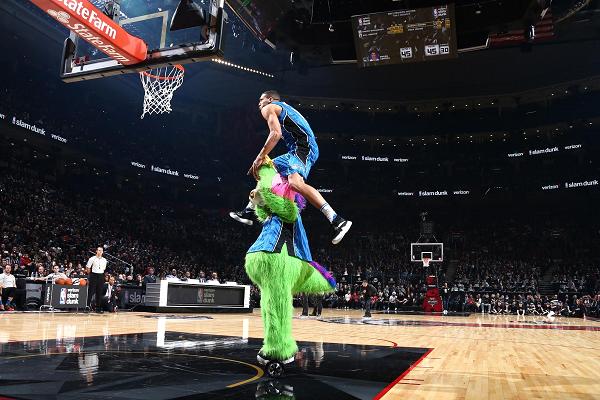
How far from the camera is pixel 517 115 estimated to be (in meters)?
35.8

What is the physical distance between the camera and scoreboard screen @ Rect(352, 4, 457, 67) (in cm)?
1289

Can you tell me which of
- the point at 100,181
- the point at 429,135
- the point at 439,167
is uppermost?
the point at 429,135

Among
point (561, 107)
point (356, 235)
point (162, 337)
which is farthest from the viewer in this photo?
point (356, 235)

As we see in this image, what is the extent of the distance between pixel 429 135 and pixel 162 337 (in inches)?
1369

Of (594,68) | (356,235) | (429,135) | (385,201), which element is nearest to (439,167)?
(429,135)

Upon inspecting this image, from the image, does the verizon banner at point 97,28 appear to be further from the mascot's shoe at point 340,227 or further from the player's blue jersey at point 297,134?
the mascot's shoe at point 340,227

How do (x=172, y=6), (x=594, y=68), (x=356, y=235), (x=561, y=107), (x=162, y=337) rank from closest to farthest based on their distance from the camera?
(x=162, y=337), (x=172, y=6), (x=594, y=68), (x=561, y=107), (x=356, y=235)

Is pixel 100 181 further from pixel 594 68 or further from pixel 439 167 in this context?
pixel 594 68

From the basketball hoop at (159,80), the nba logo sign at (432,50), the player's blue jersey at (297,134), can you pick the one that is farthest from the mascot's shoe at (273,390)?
the nba logo sign at (432,50)

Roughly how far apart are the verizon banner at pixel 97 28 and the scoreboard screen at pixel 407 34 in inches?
275

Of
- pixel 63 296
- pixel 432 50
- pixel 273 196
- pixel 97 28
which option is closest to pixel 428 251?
pixel 432 50

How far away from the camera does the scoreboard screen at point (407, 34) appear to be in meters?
12.9

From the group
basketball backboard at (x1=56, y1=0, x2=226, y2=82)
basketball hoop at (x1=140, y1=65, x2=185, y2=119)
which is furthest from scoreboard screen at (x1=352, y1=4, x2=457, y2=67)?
basketball backboard at (x1=56, y1=0, x2=226, y2=82)

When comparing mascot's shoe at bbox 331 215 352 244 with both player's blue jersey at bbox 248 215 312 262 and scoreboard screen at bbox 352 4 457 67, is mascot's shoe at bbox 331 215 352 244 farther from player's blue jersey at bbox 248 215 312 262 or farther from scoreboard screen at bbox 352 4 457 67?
scoreboard screen at bbox 352 4 457 67
